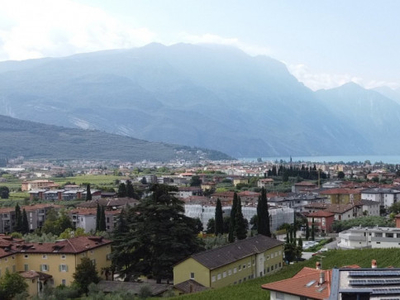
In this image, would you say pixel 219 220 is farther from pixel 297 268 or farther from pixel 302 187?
pixel 302 187

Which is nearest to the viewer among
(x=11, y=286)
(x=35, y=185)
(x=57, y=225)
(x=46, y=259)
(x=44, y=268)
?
(x=11, y=286)

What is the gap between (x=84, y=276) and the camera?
1098 inches

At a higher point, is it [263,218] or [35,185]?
[263,218]

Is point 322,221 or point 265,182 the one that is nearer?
point 322,221

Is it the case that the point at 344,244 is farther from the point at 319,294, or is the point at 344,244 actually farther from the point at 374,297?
the point at 374,297

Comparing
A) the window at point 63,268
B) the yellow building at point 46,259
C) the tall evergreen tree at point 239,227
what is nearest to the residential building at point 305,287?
the yellow building at point 46,259

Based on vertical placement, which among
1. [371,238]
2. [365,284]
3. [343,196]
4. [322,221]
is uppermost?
[365,284]

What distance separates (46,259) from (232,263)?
943 cm

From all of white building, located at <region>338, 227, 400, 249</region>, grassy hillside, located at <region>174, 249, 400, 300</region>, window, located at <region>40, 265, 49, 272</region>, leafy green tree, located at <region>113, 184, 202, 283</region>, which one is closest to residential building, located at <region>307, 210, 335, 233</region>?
white building, located at <region>338, 227, 400, 249</region>

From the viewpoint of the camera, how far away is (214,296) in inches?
843

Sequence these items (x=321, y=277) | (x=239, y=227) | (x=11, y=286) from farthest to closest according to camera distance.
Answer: (x=239, y=227), (x=11, y=286), (x=321, y=277)

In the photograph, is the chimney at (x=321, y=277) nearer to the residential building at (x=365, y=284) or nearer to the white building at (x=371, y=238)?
the residential building at (x=365, y=284)

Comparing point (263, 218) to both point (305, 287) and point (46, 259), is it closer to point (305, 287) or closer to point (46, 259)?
point (46, 259)

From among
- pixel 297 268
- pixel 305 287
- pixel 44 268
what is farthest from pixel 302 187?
pixel 305 287
